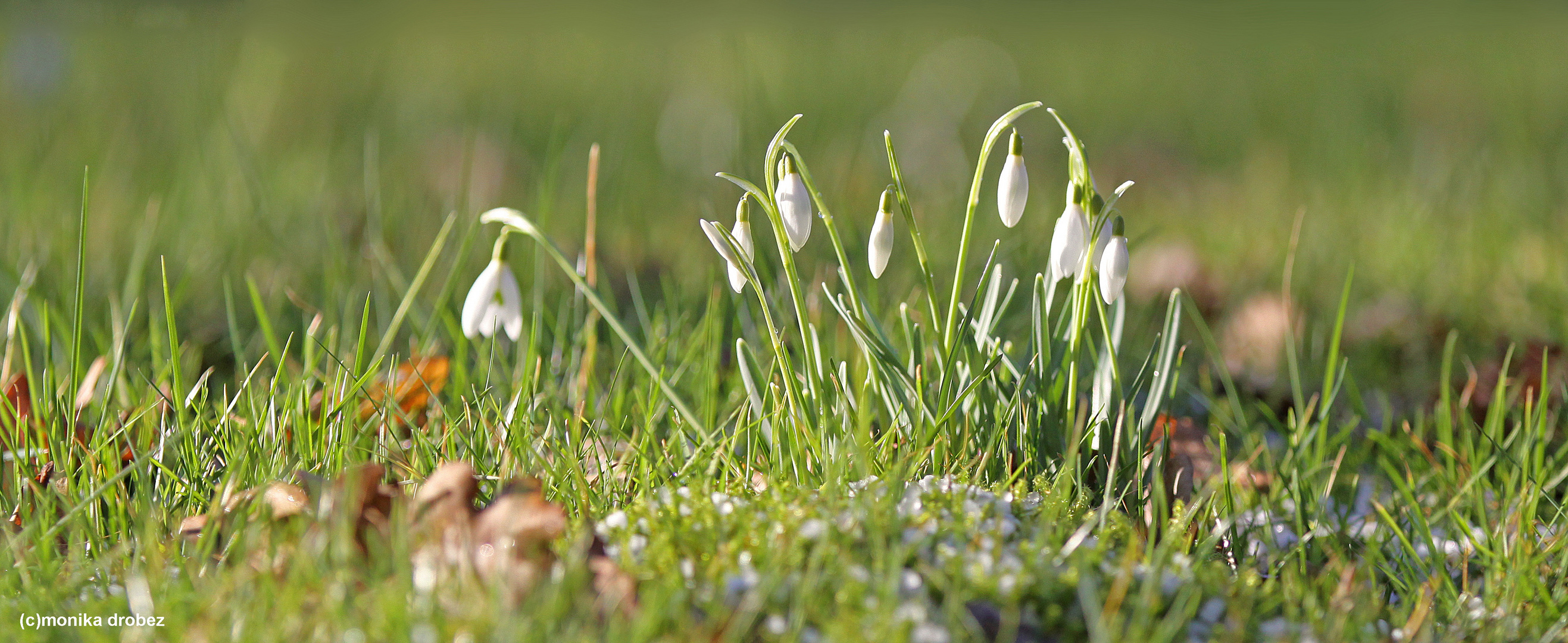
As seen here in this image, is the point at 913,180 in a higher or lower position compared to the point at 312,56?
lower

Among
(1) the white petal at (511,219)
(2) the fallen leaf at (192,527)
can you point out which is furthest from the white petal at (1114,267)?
(2) the fallen leaf at (192,527)

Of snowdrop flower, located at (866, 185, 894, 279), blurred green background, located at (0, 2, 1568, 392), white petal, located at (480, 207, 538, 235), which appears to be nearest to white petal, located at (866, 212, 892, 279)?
snowdrop flower, located at (866, 185, 894, 279)

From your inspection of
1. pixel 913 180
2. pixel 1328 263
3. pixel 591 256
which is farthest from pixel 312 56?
pixel 1328 263

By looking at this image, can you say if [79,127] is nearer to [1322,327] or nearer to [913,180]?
[913,180]

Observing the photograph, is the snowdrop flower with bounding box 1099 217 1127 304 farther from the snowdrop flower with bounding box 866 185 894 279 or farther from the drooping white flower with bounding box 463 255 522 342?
the drooping white flower with bounding box 463 255 522 342

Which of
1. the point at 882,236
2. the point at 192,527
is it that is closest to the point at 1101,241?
the point at 882,236

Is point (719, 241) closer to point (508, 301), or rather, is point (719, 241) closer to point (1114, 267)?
point (508, 301)
